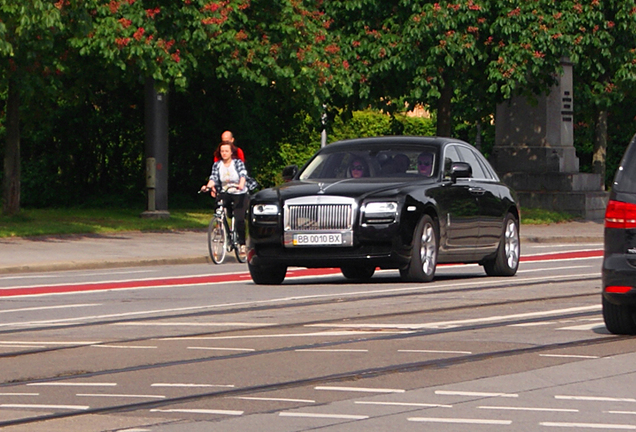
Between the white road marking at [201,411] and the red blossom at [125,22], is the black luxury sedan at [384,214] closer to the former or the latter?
the white road marking at [201,411]

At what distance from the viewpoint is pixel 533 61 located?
1390 inches

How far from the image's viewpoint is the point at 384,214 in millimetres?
16500

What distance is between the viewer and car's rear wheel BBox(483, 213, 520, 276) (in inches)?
751

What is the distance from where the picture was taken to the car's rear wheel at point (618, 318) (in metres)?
11.6

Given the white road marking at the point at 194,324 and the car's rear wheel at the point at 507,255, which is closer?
the white road marking at the point at 194,324

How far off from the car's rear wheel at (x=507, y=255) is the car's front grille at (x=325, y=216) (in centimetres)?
315

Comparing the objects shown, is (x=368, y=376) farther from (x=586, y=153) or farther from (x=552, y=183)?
(x=586, y=153)

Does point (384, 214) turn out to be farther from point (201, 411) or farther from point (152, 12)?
point (152, 12)

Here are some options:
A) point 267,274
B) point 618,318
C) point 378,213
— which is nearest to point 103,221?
point 267,274

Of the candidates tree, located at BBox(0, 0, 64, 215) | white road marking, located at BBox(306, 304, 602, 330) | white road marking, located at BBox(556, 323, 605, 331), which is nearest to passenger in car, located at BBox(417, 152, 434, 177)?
white road marking, located at BBox(306, 304, 602, 330)

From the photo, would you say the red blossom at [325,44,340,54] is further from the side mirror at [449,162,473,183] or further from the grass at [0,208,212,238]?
the side mirror at [449,162,473,183]

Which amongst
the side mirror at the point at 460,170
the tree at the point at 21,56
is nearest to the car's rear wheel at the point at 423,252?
the side mirror at the point at 460,170

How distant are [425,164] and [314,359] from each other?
832cm

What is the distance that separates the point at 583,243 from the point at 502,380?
22133 mm
